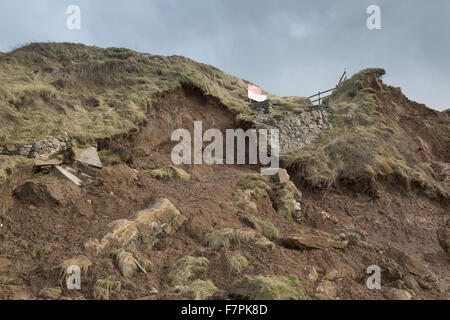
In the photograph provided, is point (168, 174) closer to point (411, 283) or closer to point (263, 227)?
point (263, 227)

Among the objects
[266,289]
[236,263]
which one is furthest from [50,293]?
[266,289]

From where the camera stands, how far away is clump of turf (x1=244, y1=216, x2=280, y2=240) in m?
6.64

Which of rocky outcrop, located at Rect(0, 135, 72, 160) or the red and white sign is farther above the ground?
the red and white sign

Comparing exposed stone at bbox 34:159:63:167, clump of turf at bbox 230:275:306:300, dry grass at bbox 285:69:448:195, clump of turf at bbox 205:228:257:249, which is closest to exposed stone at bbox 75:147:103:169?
exposed stone at bbox 34:159:63:167

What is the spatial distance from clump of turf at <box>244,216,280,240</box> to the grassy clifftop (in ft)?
18.1

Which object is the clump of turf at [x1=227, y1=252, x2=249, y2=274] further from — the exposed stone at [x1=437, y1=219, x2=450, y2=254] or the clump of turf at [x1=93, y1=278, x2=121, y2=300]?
the exposed stone at [x1=437, y1=219, x2=450, y2=254]

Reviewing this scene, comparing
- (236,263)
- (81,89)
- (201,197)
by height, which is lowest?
(236,263)

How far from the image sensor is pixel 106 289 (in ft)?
13.7

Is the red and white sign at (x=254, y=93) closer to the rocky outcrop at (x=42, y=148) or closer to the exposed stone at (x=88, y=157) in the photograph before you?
the exposed stone at (x=88, y=157)

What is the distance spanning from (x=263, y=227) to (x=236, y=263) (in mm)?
1966

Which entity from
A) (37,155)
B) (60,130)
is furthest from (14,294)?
(60,130)

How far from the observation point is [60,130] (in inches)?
337

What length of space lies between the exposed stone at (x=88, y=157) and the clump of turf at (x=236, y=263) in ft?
15.5

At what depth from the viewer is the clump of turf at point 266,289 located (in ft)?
13.2
